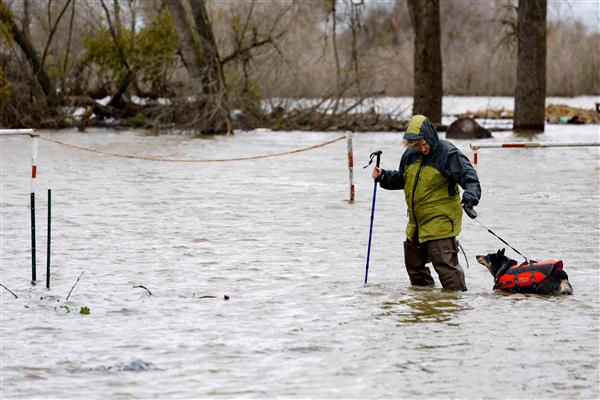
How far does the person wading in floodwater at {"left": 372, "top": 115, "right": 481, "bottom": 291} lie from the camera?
9219 mm

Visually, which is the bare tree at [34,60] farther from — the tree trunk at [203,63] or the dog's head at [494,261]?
the dog's head at [494,261]

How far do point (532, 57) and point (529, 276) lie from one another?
77.8 ft

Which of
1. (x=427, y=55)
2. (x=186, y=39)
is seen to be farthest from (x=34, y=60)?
(x=427, y=55)

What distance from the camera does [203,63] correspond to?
3353 cm

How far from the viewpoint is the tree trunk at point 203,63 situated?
32875 millimetres

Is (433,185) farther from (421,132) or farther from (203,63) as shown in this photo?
(203,63)

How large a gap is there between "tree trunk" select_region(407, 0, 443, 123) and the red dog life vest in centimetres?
2311

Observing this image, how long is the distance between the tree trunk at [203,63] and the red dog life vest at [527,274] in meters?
23.5

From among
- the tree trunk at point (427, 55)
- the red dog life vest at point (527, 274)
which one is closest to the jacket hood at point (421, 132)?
the red dog life vest at point (527, 274)

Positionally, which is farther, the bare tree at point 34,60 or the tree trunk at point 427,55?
the bare tree at point 34,60

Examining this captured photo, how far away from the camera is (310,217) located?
1527 cm

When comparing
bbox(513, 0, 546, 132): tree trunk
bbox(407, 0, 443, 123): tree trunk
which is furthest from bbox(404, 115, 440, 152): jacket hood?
bbox(513, 0, 546, 132): tree trunk

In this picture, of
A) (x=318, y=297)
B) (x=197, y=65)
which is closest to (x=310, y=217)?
(x=318, y=297)

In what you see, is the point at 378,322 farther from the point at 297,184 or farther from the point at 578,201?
the point at 297,184
